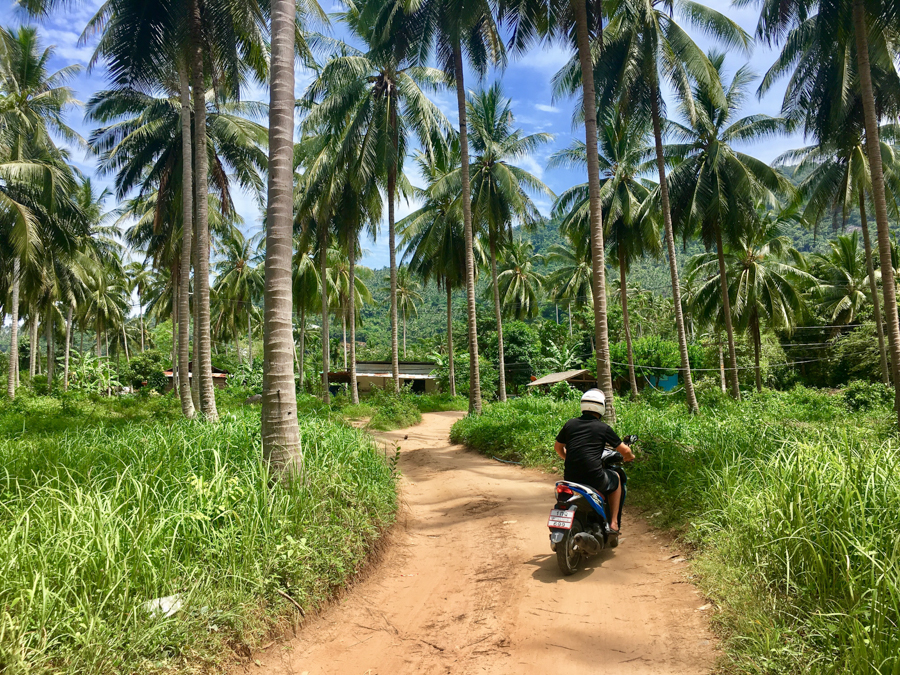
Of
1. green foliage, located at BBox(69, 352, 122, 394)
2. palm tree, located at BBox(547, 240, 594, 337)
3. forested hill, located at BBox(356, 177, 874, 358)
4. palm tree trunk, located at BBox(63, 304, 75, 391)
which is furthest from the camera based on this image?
forested hill, located at BBox(356, 177, 874, 358)

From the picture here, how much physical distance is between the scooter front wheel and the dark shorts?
35 centimetres

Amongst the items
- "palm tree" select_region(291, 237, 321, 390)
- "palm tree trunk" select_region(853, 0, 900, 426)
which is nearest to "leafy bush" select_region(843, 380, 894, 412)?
"palm tree trunk" select_region(853, 0, 900, 426)

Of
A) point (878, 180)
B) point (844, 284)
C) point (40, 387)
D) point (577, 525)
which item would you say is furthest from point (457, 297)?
point (577, 525)

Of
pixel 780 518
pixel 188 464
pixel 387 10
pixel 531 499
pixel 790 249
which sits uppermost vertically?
pixel 387 10

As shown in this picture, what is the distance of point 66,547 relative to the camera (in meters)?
3.03

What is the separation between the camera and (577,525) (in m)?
4.59

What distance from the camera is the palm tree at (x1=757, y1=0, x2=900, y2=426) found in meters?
9.20

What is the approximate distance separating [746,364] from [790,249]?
9.02 metres

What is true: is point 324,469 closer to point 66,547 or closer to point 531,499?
point 66,547

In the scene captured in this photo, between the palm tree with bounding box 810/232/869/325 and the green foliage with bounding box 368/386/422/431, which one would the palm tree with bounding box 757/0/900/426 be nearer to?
the green foliage with bounding box 368/386/422/431

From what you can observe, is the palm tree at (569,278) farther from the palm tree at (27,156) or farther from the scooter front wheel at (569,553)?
the scooter front wheel at (569,553)

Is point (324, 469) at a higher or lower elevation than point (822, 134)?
lower

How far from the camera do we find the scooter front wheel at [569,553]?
14.4 ft

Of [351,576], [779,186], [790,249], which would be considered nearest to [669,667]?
[351,576]
